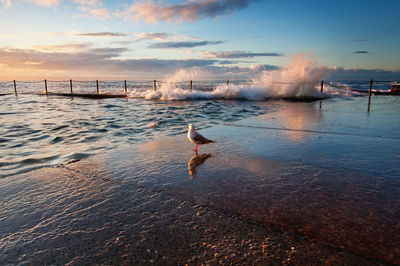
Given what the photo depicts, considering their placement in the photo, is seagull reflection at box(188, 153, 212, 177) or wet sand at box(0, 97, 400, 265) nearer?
wet sand at box(0, 97, 400, 265)

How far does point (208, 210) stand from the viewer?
2375 millimetres

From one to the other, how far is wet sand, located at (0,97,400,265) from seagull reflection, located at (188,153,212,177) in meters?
0.02

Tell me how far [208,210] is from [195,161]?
1.66 meters

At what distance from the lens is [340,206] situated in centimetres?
245

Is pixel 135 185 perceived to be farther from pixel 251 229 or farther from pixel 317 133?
pixel 317 133

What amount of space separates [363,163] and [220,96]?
18510 millimetres

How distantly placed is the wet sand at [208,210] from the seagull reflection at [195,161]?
2 cm

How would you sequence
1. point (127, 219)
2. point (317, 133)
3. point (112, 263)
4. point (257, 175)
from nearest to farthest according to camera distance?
point (112, 263)
point (127, 219)
point (257, 175)
point (317, 133)

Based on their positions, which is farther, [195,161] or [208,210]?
[195,161]

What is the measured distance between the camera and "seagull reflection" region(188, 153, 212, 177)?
356 cm

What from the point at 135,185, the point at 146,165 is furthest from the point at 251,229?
the point at 146,165

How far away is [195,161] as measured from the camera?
4.01 metres

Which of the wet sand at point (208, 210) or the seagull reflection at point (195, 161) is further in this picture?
the seagull reflection at point (195, 161)

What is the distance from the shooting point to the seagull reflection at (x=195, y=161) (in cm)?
356
